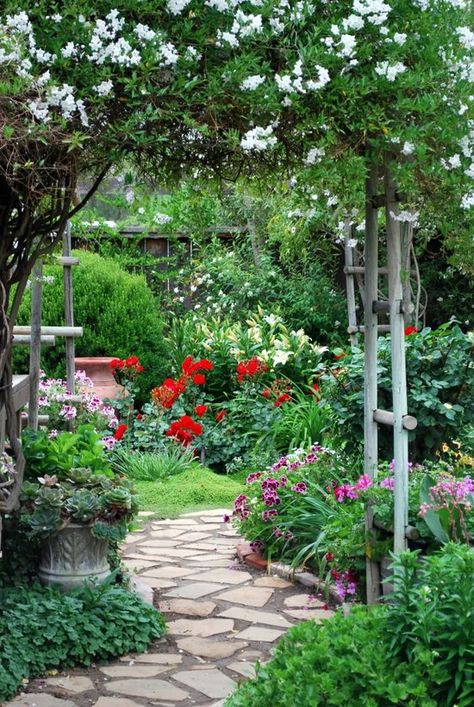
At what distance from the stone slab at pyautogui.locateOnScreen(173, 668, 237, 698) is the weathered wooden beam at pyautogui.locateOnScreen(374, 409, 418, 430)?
115cm

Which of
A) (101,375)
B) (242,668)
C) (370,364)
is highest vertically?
(370,364)

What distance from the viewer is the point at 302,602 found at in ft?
15.6

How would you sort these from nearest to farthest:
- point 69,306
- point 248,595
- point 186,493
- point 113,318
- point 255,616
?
point 255,616 → point 248,595 → point 69,306 → point 186,493 → point 113,318

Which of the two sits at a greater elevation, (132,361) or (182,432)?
(132,361)

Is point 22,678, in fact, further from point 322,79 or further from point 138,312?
point 138,312

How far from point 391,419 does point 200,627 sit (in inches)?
52.6

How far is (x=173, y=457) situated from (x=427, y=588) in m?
5.56

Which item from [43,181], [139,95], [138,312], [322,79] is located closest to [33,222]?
[43,181]

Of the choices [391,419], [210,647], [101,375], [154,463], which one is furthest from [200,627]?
[101,375]

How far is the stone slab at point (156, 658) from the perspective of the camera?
12.8 feet

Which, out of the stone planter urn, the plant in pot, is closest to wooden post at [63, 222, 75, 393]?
the plant in pot

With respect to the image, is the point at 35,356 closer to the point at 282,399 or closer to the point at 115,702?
the point at 115,702

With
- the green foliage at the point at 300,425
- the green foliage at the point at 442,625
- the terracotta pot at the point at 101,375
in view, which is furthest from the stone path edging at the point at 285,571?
the terracotta pot at the point at 101,375

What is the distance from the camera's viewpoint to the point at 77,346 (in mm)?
9062
